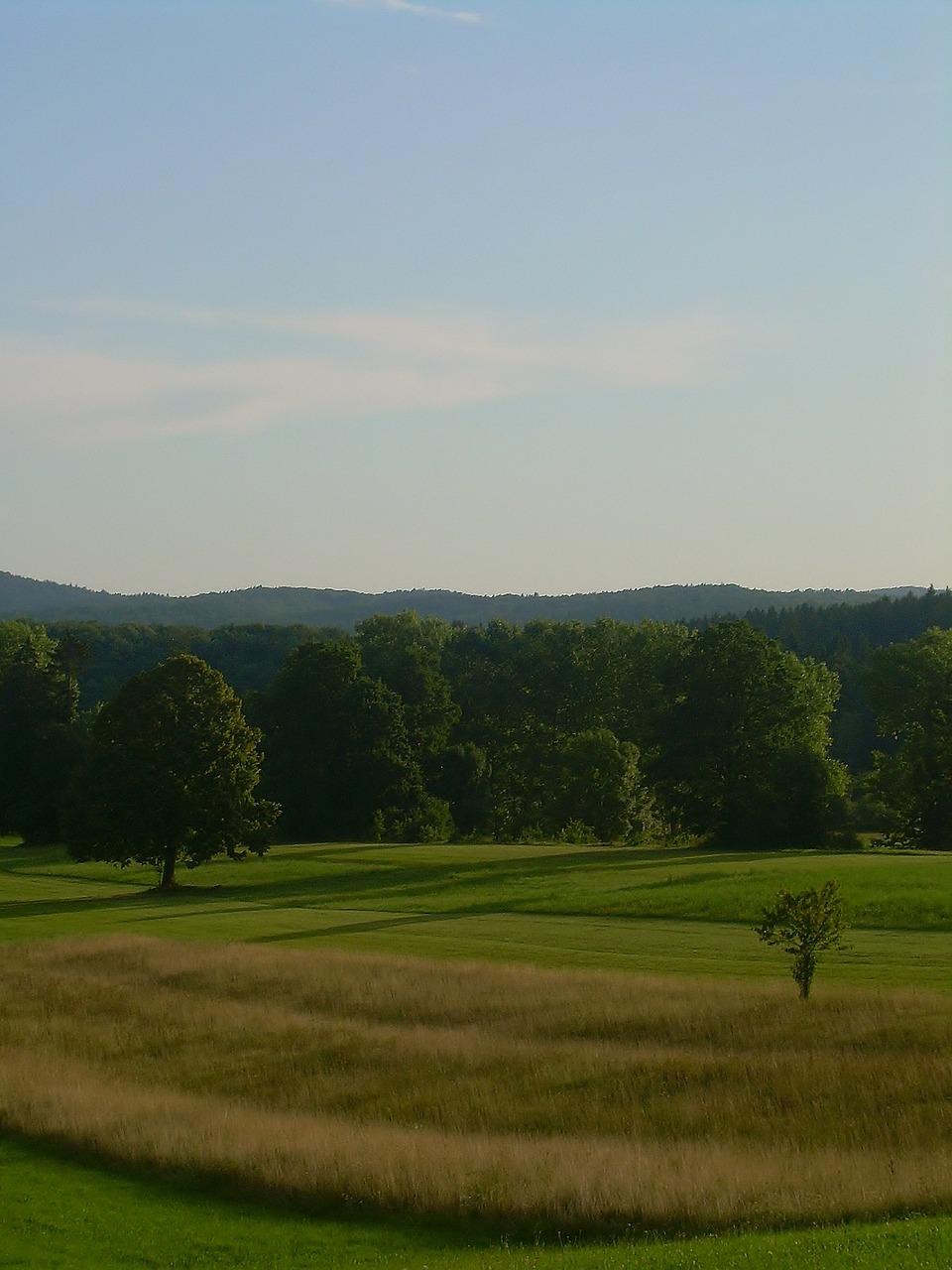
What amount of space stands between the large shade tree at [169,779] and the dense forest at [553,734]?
1672 millimetres

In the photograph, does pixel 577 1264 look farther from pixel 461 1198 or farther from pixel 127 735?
pixel 127 735

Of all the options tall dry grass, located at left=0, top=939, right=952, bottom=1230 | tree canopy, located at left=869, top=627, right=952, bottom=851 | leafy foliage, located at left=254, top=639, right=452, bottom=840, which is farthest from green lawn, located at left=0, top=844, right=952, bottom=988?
leafy foliage, located at left=254, top=639, right=452, bottom=840

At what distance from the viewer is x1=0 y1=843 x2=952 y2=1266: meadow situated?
16719 millimetres

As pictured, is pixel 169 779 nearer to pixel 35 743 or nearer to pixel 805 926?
pixel 805 926

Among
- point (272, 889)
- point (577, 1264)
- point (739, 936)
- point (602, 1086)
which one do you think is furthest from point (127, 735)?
point (577, 1264)

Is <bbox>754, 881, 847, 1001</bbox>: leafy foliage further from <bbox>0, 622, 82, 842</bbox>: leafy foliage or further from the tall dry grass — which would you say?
<bbox>0, 622, 82, 842</bbox>: leafy foliage

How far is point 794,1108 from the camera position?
20.7 metres

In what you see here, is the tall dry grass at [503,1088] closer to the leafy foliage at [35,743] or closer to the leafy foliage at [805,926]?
the leafy foliage at [805,926]

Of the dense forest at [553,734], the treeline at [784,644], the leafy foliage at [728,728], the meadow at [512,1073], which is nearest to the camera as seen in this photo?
the meadow at [512,1073]

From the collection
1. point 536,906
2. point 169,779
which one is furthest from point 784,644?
point 536,906

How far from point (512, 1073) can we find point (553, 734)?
7695cm

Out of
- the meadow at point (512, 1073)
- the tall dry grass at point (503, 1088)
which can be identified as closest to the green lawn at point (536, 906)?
the meadow at point (512, 1073)

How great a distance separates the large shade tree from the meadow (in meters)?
11.6

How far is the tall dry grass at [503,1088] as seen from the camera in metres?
17.2
